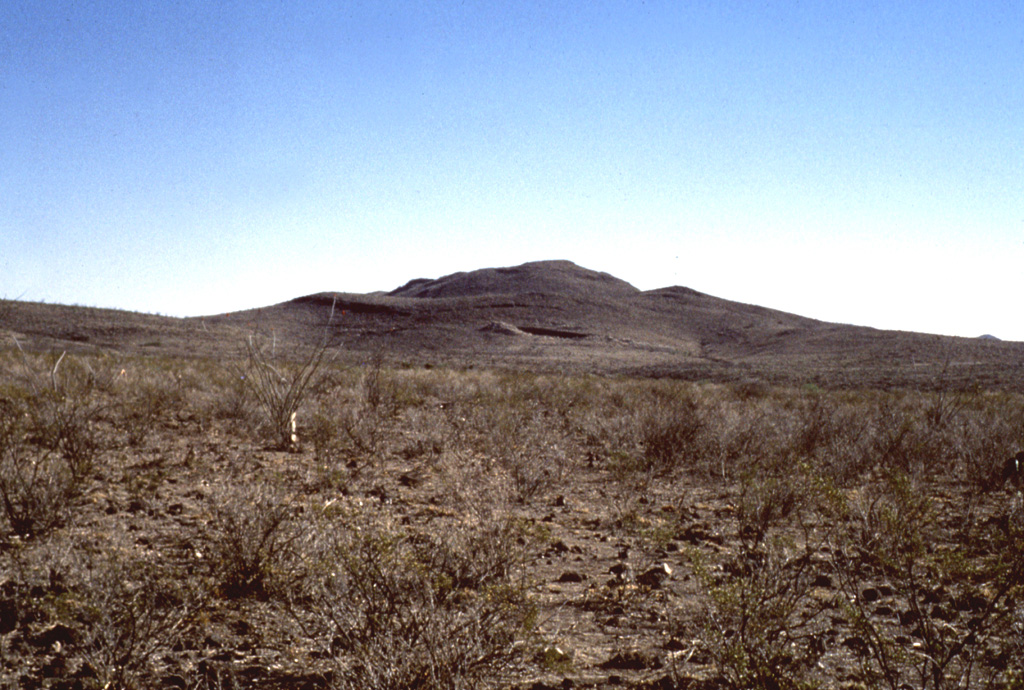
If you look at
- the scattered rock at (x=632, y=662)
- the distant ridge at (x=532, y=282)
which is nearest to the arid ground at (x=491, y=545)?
the scattered rock at (x=632, y=662)

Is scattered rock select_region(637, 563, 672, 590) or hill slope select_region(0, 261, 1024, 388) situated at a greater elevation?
hill slope select_region(0, 261, 1024, 388)

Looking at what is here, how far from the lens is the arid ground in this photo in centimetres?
285

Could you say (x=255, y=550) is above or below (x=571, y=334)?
below

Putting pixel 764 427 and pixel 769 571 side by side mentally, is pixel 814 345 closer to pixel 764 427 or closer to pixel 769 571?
pixel 764 427

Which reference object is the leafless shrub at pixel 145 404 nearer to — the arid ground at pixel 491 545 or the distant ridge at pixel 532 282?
the arid ground at pixel 491 545

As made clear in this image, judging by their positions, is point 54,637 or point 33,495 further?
point 33,495

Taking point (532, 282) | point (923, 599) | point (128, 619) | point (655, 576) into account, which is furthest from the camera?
point (532, 282)

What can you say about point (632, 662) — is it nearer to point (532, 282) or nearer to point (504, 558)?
Answer: point (504, 558)

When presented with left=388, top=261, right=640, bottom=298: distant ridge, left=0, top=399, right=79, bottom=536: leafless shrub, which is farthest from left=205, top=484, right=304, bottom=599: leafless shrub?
left=388, top=261, right=640, bottom=298: distant ridge

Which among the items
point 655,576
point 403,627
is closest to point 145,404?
point 655,576

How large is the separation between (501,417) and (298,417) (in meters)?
3.13

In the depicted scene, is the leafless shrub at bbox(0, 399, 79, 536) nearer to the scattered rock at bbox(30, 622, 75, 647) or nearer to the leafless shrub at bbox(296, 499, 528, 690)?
the scattered rock at bbox(30, 622, 75, 647)

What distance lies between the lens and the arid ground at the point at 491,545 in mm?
2846

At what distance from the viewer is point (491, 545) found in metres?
4.16
